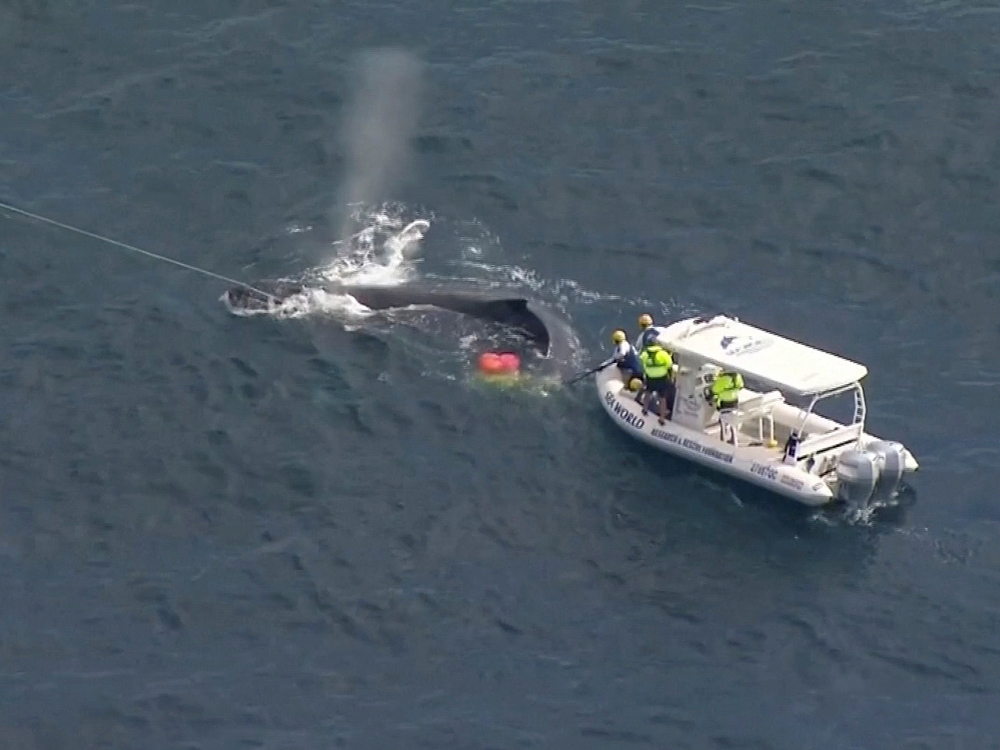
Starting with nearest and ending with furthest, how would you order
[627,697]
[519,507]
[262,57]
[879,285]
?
[627,697]
[519,507]
[879,285]
[262,57]

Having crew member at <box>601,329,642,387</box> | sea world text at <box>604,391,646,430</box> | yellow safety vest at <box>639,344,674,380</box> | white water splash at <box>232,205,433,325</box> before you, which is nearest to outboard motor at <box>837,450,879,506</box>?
yellow safety vest at <box>639,344,674,380</box>

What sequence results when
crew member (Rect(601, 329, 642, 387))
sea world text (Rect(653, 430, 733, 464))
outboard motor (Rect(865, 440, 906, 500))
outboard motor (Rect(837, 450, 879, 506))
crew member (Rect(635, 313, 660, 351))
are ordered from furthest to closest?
crew member (Rect(601, 329, 642, 387))
crew member (Rect(635, 313, 660, 351))
sea world text (Rect(653, 430, 733, 464))
outboard motor (Rect(865, 440, 906, 500))
outboard motor (Rect(837, 450, 879, 506))

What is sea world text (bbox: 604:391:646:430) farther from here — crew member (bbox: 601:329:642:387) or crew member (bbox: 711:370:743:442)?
crew member (bbox: 711:370:743:442)

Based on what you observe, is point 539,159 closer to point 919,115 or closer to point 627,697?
point 919,115

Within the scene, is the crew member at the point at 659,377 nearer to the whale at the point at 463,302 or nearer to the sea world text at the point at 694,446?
the sea world text at the point at 694,446

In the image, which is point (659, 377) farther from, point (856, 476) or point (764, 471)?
point (856, 476)

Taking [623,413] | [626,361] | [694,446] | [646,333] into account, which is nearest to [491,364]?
[626,361]

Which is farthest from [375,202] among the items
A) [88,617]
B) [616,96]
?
[88,617]
